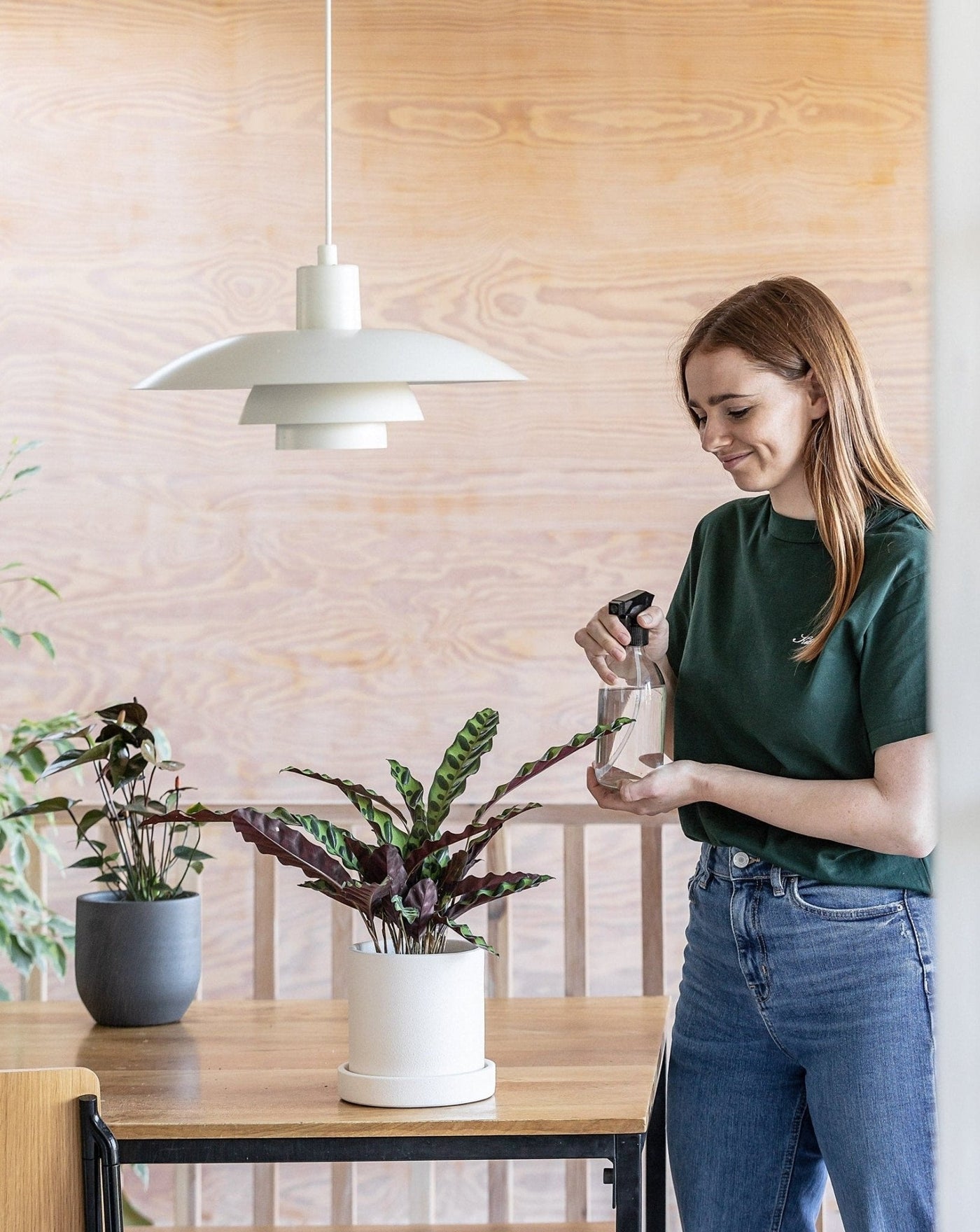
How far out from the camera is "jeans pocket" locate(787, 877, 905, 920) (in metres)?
1.55

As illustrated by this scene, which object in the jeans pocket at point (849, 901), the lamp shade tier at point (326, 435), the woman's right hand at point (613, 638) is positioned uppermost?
the lamp shade tier at point (326, 435)

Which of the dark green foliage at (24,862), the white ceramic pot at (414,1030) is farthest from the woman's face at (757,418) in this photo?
the dark green foliage at (24,862)

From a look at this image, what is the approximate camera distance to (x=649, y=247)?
3193mm

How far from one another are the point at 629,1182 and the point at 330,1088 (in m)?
0.35

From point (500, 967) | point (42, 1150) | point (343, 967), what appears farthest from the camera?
point (343, 967)

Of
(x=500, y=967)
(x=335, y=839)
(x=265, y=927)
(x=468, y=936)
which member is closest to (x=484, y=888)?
(x=468, y=936)

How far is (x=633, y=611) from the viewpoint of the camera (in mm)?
1769

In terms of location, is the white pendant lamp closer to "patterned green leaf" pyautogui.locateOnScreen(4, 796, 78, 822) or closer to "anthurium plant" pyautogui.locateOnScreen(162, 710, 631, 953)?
"anthurium plant" pyautogui.locateOnScreen(162, 710, 631, 953)

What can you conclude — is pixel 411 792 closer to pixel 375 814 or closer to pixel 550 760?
pixel 375 814

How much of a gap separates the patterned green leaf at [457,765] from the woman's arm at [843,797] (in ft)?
0.64

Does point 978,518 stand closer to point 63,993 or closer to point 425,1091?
point 425,1091

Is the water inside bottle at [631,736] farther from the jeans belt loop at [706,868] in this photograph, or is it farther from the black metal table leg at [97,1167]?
the black metal table leg at [97,1167]

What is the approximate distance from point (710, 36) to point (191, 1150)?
2633 mm

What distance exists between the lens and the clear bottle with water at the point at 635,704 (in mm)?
1761
